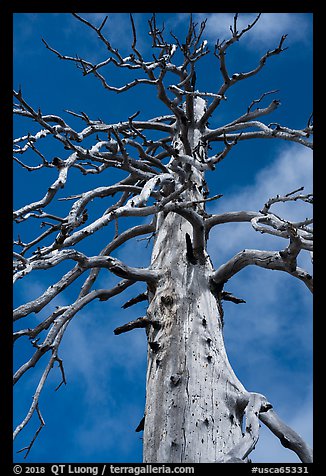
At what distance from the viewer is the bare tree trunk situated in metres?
3.28

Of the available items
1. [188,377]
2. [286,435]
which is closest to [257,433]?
[286,435]

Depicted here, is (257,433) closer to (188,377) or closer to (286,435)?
(286,435)

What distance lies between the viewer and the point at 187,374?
3604 millimetres

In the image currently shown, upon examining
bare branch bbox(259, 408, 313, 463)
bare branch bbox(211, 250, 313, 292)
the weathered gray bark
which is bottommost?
bare branch bbox(259, 408, 313, 463)

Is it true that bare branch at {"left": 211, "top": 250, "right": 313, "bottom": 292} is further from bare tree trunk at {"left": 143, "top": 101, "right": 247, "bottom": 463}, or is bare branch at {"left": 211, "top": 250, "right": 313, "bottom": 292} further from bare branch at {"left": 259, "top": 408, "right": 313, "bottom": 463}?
bare branch at {"left": 259, "top": 408, "right": 313, "bottom": 463}

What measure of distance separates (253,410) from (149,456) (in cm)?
72

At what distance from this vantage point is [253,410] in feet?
10.6

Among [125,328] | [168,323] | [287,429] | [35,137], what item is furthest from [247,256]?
[35,137]

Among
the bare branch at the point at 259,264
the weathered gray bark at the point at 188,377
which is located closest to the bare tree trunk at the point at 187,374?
the weathered gray bark at the point at 188,377

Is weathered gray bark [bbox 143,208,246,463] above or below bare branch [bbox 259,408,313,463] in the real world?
above

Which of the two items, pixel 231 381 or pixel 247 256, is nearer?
pixel 231 381

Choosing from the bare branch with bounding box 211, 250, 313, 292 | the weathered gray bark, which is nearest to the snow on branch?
the weathered gray bark
